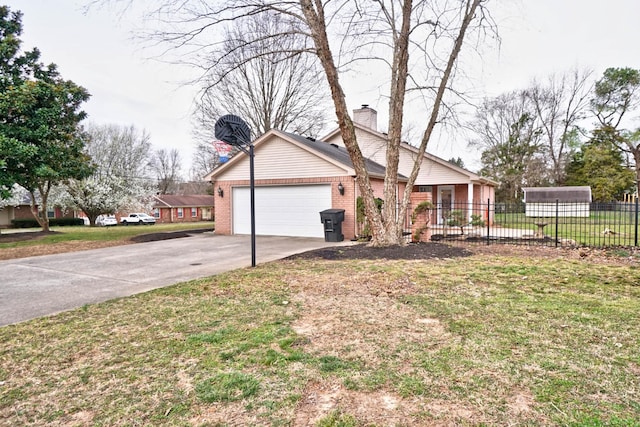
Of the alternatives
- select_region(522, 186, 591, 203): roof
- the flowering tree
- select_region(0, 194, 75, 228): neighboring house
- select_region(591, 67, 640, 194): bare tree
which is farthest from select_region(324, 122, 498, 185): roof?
select_region(0, 194, 75, 228): neighboring house

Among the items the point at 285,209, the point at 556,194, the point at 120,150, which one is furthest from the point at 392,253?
the point at 120,150

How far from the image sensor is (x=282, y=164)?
14.1 m

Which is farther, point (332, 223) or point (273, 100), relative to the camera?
point (273, 100)

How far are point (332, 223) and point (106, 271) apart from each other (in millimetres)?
6923

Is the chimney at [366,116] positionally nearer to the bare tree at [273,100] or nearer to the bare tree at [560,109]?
the bare tree at [273,100]

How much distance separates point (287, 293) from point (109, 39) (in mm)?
7535

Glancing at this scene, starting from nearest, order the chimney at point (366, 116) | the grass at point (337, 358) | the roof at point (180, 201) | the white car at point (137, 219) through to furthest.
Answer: the grass at point (337, 358) → the chimney at point (366, 116) → the white car at point (137, 219) → the roof at point (180, 201)

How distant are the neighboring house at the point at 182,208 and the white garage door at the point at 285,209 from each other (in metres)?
32.7

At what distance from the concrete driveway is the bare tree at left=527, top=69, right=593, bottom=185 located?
3198 cm

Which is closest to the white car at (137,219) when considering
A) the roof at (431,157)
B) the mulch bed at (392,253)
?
the roof at (431,157)

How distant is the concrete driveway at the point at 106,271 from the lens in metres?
5.32

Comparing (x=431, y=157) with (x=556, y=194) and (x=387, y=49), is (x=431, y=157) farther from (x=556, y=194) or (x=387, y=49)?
A: (x=556, y=194)

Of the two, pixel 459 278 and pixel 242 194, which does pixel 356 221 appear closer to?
pixel 242 194

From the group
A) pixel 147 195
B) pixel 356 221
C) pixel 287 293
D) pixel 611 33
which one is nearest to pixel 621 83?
pixel 611 33
